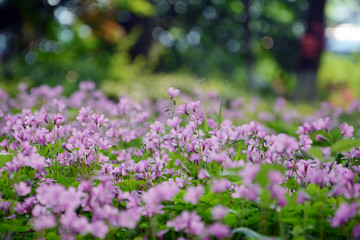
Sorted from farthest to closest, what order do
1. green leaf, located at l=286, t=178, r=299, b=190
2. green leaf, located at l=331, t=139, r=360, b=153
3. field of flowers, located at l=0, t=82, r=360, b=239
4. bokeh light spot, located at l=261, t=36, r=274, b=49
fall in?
1. bokeh light spot, located at l=261, t=36, r=274, b=49
2. green leaf, located at l=286, t=178, r=299, b=190
3. green leaf, located at l=331, t=139, r=360, b=153
4. field of flowers, located at l=0, t=82, r=360, b=239

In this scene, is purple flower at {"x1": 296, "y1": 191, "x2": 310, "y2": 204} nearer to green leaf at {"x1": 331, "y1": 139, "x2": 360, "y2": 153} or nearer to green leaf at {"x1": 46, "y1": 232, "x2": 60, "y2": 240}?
green leaf at {"x1": 331, "y1": 139, "x2": 360, "y2": 153}

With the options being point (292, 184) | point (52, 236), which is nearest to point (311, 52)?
point (292, 184)

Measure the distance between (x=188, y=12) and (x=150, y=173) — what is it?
18.5m

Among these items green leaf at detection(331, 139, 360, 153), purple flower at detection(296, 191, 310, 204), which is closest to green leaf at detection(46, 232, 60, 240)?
purple flower at detection(296, 191, 310, 204)

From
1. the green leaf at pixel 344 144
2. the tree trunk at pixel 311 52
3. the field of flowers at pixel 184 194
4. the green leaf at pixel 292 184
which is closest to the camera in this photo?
the field of flowers at pixel 184 194

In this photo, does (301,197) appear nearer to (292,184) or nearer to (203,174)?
(203,174)

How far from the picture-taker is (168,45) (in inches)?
840

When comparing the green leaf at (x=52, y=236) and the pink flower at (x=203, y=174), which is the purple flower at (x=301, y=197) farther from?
the green leaf at (x=52, y=236)

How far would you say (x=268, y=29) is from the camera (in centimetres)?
2091

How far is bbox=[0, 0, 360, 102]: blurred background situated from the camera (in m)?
10.5

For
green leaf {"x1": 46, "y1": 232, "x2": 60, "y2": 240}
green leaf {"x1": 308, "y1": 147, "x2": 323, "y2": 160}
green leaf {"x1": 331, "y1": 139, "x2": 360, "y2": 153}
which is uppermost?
green leaf {"x1": 331, "y1": 139, "x2": 360, "y2": 153}

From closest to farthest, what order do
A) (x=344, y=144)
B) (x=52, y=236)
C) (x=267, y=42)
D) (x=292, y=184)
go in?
1. (x=52, y=236)
2. (x=344, y=144)
3. (x=292, y=184)
4. (x=267, y=42)

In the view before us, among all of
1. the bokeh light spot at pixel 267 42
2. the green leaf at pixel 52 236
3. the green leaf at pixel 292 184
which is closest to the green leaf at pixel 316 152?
the green leaf at pixel 292 184

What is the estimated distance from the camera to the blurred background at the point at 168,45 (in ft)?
34.6
